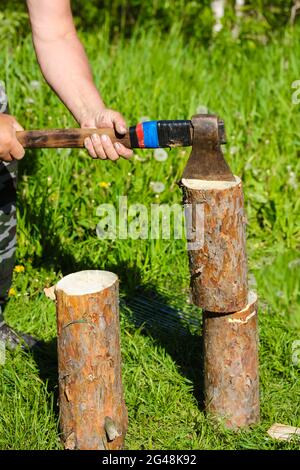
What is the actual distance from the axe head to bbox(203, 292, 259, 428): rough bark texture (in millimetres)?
541

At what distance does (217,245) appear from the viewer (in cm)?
290

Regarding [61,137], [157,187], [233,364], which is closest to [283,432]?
[233,364]

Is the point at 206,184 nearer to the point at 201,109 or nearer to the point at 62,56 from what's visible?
the point at 62,56

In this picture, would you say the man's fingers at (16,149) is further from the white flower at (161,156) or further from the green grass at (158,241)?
the white flower at (161,156)

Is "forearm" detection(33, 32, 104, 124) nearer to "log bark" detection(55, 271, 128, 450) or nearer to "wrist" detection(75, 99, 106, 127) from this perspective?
"wrist" detection(75, 99, 106, 127)

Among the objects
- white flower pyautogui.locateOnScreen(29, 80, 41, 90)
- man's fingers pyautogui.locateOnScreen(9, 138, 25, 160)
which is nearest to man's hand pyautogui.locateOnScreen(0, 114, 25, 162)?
man's fingers pyautogui.locateOnScreen(9, 138, 25, 160)

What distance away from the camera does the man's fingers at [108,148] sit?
313 centimetres

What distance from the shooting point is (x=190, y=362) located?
11.7ft

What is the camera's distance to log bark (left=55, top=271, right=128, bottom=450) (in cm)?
283

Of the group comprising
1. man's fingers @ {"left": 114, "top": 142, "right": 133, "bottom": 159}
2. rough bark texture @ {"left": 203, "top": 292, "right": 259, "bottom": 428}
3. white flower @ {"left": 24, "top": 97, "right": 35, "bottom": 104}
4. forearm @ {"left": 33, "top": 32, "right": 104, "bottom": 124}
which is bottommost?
rough bark texture @ {"left": 203, "top": 292, "right": 259, "bottom": 428}

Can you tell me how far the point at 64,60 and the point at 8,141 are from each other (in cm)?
53

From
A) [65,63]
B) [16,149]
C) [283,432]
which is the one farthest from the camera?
[65,63]

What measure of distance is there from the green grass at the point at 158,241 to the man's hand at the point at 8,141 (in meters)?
0.93

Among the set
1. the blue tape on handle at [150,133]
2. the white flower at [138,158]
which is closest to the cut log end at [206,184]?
the blue tape on handle at [150,133]
